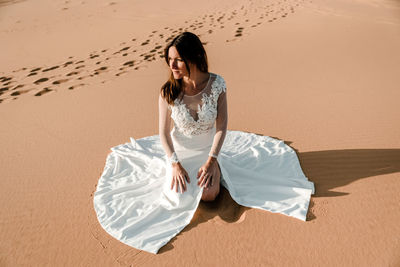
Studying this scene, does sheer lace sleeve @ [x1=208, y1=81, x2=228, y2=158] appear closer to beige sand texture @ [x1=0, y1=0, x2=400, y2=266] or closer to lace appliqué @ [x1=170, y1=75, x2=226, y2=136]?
lace appliqué @ [x1=170, y1=75, x2=226, y2=136]

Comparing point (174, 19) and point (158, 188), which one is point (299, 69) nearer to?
point (158, 188)

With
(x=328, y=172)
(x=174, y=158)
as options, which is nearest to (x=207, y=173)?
(x=174, y=158)

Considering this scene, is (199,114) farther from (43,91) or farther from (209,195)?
(43,91)

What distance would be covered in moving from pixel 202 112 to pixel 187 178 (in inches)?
25.2

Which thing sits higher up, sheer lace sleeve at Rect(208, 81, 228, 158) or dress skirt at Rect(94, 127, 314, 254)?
sheer lace sleeve at Rect(208, 81, 228, 158)

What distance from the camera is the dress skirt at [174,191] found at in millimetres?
2725

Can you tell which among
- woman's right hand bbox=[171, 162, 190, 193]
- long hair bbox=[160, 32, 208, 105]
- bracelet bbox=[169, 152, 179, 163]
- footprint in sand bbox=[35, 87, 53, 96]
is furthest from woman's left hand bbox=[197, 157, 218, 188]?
footprint in sand bbox=[35, 87, 53, 96]

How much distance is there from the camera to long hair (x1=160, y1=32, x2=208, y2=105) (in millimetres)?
2467

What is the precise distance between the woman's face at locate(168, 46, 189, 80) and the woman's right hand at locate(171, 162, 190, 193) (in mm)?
843

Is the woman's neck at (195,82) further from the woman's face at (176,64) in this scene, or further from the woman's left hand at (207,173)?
the woman's left hand at (207,173)


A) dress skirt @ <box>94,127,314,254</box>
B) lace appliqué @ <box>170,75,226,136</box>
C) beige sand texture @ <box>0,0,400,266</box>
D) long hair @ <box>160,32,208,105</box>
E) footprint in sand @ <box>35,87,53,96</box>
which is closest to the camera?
long hair @ <box>160,32,208,105</box>

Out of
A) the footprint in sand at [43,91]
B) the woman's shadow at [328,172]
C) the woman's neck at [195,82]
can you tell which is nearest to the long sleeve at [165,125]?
the woman's neck at [195,82]

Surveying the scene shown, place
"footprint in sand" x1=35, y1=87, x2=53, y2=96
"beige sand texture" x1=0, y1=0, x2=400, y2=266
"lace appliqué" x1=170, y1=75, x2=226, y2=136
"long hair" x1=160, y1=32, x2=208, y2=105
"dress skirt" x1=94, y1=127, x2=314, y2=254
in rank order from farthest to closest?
"footprint in sand" x1=35, y1=87, x2=53, y2=96 < "lace appliqué" x1=170, y1=75, x2=226, y2=136 < "dress skirt" x1=94, y1=127, x2=314, y2=254 < "beige sand texture" x1=0, y1=0, x2=400, y2=266 < "long hair" x1=160, y1=32, x2=208, y2=105

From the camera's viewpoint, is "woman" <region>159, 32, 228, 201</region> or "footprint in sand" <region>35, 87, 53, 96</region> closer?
"woman" <region>159, 32, 228, 201</region>
